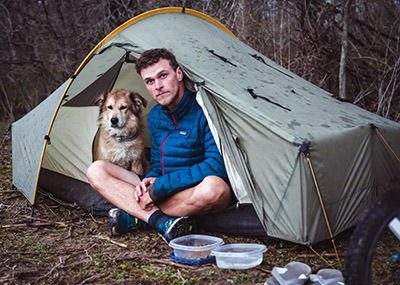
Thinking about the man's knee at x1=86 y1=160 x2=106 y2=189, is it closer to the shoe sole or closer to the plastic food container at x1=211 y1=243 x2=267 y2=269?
the shoe sole

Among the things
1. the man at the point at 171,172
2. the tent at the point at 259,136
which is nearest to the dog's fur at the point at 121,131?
the tent at the point at 259,136

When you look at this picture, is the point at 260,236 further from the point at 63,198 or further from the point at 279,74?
the point at 63,198

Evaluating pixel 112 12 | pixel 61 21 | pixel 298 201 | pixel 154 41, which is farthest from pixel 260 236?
pixel 61 21

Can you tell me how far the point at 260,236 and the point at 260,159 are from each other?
0.64 meters

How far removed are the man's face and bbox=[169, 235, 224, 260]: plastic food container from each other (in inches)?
41.1

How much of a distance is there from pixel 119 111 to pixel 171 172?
3.59ft

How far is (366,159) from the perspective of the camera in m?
2.94

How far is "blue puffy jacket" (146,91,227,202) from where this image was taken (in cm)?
299

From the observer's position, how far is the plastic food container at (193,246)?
104 inches

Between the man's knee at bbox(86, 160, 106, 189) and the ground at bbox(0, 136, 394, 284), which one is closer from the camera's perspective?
the ground at bbox(0, 136, 394, 284)

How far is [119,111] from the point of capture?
3.95 metres

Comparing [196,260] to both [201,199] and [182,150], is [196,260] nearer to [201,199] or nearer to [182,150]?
[201,199]

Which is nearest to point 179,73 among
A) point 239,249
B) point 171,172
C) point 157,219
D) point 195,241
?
point 171,172

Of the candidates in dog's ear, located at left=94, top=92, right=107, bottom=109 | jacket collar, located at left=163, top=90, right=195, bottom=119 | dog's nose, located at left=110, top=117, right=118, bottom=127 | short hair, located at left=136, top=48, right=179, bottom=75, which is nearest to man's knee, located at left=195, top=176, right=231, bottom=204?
jacket collar, located at left=163, top=90, right=195, bottom=119
